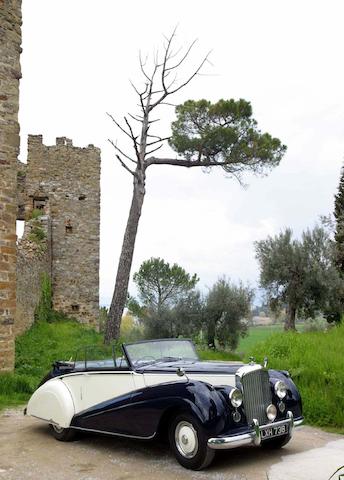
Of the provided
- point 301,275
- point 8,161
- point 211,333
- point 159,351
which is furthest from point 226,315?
point 159,351

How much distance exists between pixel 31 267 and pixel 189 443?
13534 millimetres

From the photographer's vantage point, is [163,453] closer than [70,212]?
Yes

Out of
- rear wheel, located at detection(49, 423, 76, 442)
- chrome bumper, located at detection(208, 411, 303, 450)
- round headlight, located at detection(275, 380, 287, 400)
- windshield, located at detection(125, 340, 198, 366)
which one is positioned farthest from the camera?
rear wheel, located at detection(49, 423, 76, 442)

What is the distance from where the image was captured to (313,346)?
9.03 m

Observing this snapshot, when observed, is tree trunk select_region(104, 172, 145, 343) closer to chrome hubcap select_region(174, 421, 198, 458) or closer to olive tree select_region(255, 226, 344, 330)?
olive tree select_region(255, 226, 344, 330)

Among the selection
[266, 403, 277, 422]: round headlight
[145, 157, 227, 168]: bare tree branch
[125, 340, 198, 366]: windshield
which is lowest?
[266, 403, 277, 422]: round headlight

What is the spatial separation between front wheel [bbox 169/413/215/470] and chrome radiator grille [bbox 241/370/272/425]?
512 millimetres

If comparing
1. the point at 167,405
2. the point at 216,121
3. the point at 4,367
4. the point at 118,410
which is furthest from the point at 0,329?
the point at 216,121

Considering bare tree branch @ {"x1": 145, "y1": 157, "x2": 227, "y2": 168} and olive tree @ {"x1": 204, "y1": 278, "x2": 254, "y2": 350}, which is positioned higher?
bare tree branch @ {"x1": 145, "y1": 157, "x2": 227, "y2": 168}

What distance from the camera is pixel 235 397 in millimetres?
4926

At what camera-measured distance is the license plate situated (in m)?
4.97

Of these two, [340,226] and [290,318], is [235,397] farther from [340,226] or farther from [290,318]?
[290,318]

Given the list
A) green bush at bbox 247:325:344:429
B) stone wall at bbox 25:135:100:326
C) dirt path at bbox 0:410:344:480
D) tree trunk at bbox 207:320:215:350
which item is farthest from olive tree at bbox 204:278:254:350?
dirt path at bbox 0:410:344:480

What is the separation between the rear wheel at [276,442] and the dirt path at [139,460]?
9 cm
